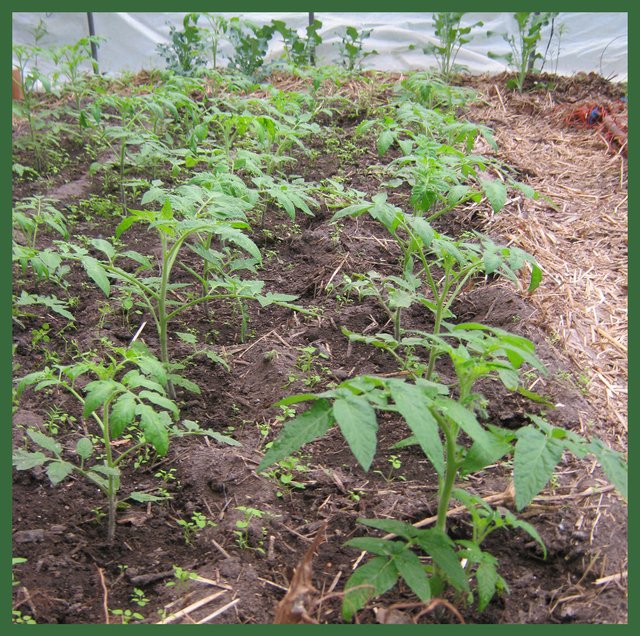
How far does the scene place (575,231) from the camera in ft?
13.0

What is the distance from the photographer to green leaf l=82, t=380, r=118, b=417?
1788 mm

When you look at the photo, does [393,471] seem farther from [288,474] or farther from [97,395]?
[97,395]

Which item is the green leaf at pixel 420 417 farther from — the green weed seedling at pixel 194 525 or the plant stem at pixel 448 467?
the green weed seedling at pixel 194 525

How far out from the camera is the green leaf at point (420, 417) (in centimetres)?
144

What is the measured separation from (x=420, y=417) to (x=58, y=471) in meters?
0.99

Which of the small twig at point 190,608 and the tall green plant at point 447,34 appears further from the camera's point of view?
the tall green plant at point 447,34

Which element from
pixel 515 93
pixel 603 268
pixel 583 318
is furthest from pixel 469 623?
pixel 515 93

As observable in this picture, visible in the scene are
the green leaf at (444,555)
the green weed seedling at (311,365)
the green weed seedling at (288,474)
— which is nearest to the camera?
the green leaf at (444,555)

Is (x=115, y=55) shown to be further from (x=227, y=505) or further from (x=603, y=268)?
(x=227, y=505)

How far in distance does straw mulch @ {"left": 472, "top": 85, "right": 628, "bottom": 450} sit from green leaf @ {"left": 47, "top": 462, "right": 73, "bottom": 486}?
1.62 m

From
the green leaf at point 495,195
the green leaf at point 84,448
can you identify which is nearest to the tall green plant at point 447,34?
the green leaf at point 495,195

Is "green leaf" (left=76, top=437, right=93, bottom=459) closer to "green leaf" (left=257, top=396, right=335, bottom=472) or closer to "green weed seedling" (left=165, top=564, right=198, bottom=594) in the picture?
"green weed seedling" (left=165, top=564, right=198, bottom=594)

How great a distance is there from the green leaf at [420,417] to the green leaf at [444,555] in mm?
254

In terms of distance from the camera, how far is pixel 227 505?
2.13m
